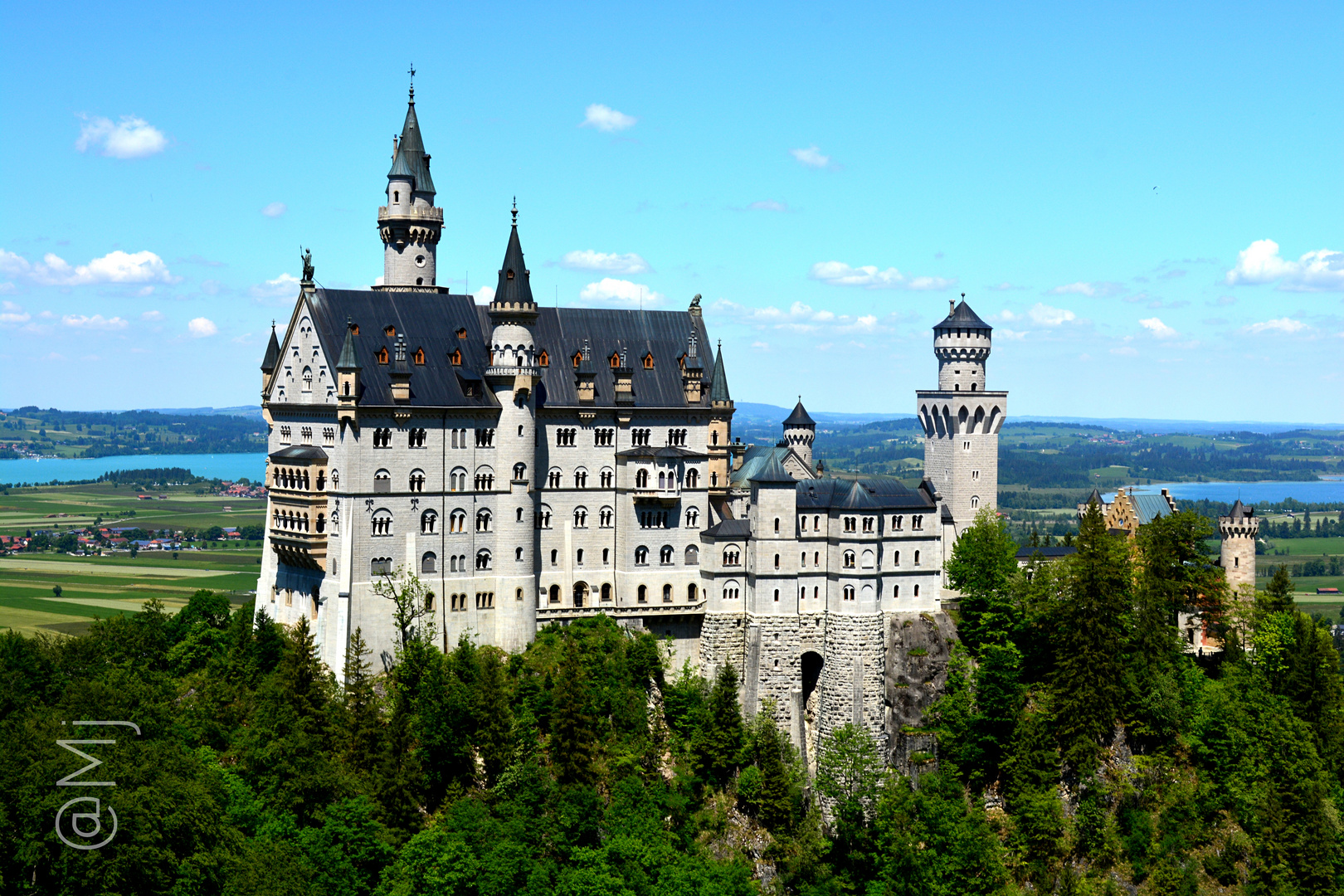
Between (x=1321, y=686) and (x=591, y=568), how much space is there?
2013 inches

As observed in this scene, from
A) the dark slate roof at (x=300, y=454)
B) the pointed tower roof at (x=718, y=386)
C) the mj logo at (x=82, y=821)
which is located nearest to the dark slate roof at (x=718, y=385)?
the pointed tower roof at (x=718, y=386)

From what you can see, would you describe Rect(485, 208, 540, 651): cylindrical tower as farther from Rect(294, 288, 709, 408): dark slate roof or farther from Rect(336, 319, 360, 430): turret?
Rect(336, 319, 360, 430): turret

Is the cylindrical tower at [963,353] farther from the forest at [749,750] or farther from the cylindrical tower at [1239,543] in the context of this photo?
the cylindrical tower at [1239,543]

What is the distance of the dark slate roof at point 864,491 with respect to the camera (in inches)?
4166

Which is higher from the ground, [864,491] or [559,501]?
[864,491]

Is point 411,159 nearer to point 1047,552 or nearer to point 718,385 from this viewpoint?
point 718,385

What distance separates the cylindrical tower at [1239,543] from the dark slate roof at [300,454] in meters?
69.0

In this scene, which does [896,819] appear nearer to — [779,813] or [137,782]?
[779,813]

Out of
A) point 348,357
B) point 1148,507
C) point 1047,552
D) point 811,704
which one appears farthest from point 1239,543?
point 348,357

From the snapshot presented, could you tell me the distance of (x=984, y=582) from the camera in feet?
354

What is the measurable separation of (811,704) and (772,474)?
1603 cm

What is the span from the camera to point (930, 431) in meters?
120

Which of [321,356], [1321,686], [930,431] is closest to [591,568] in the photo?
[321,356]

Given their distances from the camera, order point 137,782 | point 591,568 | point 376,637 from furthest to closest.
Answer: point 591,568 < point 376,637 < point 137,782
